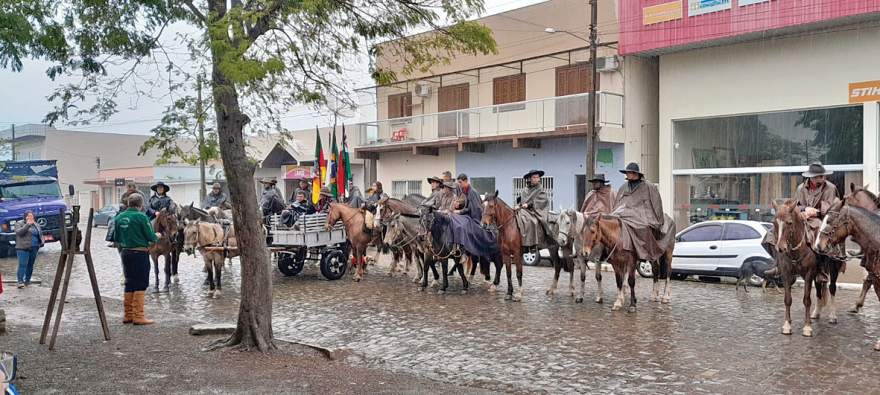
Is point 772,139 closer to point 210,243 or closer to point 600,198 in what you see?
point 600,198

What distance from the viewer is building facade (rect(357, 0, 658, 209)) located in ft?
80.5

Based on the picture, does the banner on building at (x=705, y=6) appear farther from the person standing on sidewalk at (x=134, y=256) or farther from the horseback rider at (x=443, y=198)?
the person standing on sidewalk at (x=134, y=256)

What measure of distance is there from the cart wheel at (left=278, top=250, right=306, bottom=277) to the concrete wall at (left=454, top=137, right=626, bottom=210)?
9810mm

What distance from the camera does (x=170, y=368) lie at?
308 inches

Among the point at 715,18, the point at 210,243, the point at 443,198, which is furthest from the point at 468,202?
the point at 715,18

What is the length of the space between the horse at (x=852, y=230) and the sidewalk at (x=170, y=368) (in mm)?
5249

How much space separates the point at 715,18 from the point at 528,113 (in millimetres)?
7525

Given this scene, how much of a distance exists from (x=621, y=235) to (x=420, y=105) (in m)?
21.0

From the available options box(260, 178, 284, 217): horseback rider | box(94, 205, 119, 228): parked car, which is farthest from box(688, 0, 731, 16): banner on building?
box(94, 205, 119, 228): parked car

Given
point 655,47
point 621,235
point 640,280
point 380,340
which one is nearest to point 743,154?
point 655,47

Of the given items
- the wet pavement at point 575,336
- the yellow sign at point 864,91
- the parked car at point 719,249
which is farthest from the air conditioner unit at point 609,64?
the wet pavement at point 575,336

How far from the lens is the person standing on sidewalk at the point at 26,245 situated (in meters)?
15.4

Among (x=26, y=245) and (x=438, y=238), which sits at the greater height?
(x=438, y=238)

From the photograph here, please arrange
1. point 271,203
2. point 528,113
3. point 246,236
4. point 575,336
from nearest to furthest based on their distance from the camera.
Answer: point 246,236 < point 575,336 < point 271,203 < point 528,113
